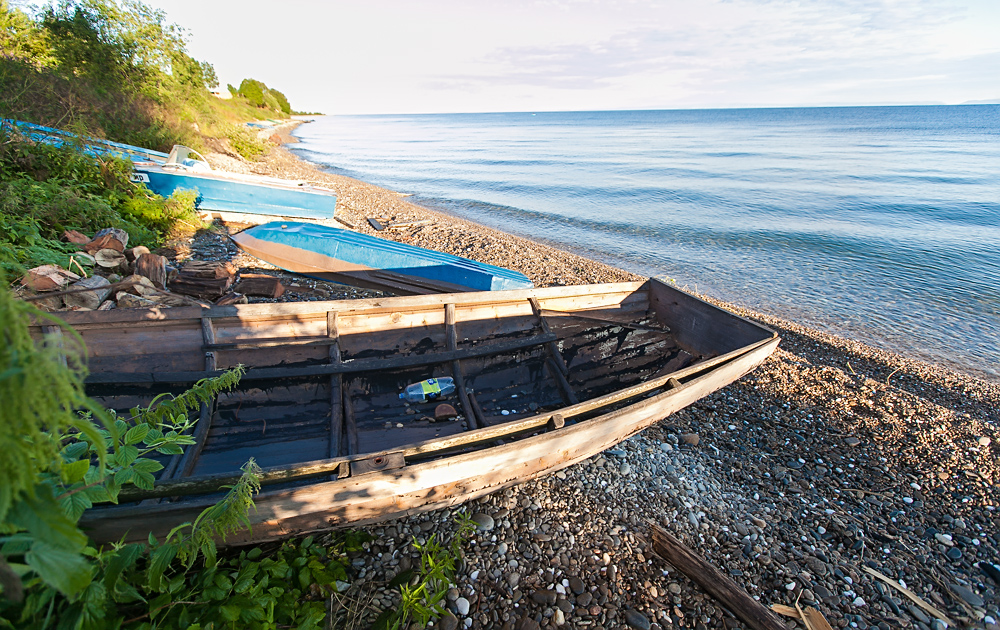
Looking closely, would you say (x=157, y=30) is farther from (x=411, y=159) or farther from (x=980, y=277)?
(x=980, y=277)

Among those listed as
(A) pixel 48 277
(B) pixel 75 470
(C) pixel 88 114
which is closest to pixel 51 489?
(B) pixel 75 470

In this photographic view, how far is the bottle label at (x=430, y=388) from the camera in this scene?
514 centimetres

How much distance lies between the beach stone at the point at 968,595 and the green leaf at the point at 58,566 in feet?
19.9

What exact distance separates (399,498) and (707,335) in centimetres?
477

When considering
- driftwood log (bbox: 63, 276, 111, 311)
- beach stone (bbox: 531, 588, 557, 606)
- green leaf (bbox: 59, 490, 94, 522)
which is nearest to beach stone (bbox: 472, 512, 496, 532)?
beach stone (bbox: 531, 588, 557, 606)

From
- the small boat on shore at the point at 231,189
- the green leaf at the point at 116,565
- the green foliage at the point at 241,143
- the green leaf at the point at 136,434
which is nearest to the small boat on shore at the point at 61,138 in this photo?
the small boat on shore at the point at 231,189

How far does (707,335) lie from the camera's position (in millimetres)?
6215

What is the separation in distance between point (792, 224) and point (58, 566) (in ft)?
68.1

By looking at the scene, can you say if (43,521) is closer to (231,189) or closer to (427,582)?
(427,582)

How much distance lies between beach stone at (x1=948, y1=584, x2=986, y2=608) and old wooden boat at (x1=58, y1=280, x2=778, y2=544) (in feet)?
8.11

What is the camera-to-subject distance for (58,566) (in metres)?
1.56

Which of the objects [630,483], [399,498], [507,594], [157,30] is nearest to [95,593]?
[399,498]

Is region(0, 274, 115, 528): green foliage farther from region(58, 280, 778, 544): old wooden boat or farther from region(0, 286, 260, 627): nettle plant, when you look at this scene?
region(58, 280, 778, 544): old wooden boat

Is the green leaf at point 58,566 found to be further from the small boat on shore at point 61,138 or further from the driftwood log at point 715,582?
the small boat on shore at point 61,138
